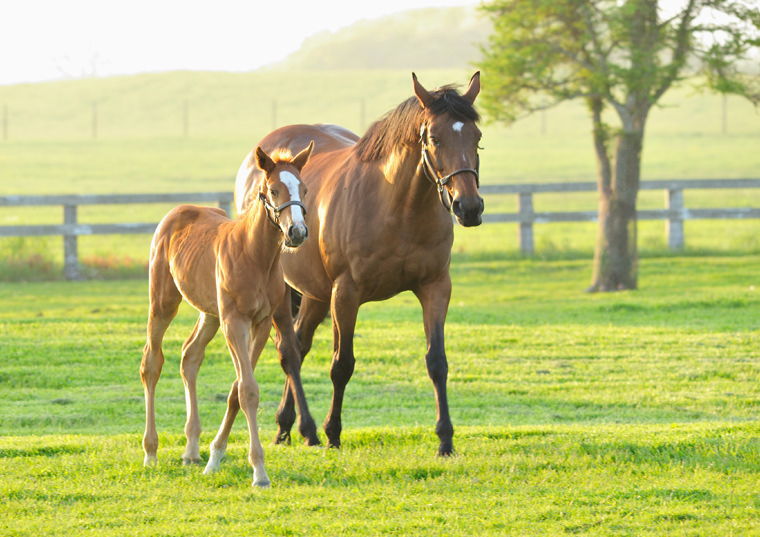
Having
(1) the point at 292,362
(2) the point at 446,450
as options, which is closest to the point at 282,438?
(1) the point at 292,362

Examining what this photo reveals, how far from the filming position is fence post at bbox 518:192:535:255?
2034 centimetres

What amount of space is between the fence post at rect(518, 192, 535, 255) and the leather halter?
49.3ft

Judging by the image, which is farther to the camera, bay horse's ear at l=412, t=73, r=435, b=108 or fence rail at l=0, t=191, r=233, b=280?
fence rail at l=0, t=191, r=233, b=280

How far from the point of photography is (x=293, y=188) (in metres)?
5.47

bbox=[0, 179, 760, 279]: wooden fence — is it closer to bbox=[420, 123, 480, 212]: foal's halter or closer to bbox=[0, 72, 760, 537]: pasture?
bbox=[0, 72, 760, 537]: pasture

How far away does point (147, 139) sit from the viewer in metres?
61.6

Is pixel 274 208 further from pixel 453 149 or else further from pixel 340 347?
pixel 340 347

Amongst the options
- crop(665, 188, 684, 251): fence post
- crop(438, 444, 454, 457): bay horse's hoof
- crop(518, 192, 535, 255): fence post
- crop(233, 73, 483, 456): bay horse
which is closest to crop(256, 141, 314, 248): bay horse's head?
crop(233, 73, 483, 456): bay horse

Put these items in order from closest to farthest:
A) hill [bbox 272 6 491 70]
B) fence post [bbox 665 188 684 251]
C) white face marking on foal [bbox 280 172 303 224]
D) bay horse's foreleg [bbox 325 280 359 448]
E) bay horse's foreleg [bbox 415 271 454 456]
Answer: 1. white face marking on foal [bbox 280 172 303 224]
2. bay horse's foreleg [bbox 415 271 454 456]
3. bay horse's foreleg [bbox 325 280 359 448]
4. fence post [bbox 665 188 684 251]
5. hill [bbox 272 6 491 70]

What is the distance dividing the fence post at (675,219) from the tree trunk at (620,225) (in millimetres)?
3854

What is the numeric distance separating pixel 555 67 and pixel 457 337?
678cm

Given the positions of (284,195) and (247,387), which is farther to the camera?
(247,387)

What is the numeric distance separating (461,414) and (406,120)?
10.2 feet

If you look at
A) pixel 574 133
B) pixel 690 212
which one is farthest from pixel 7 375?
pixel 574 133
